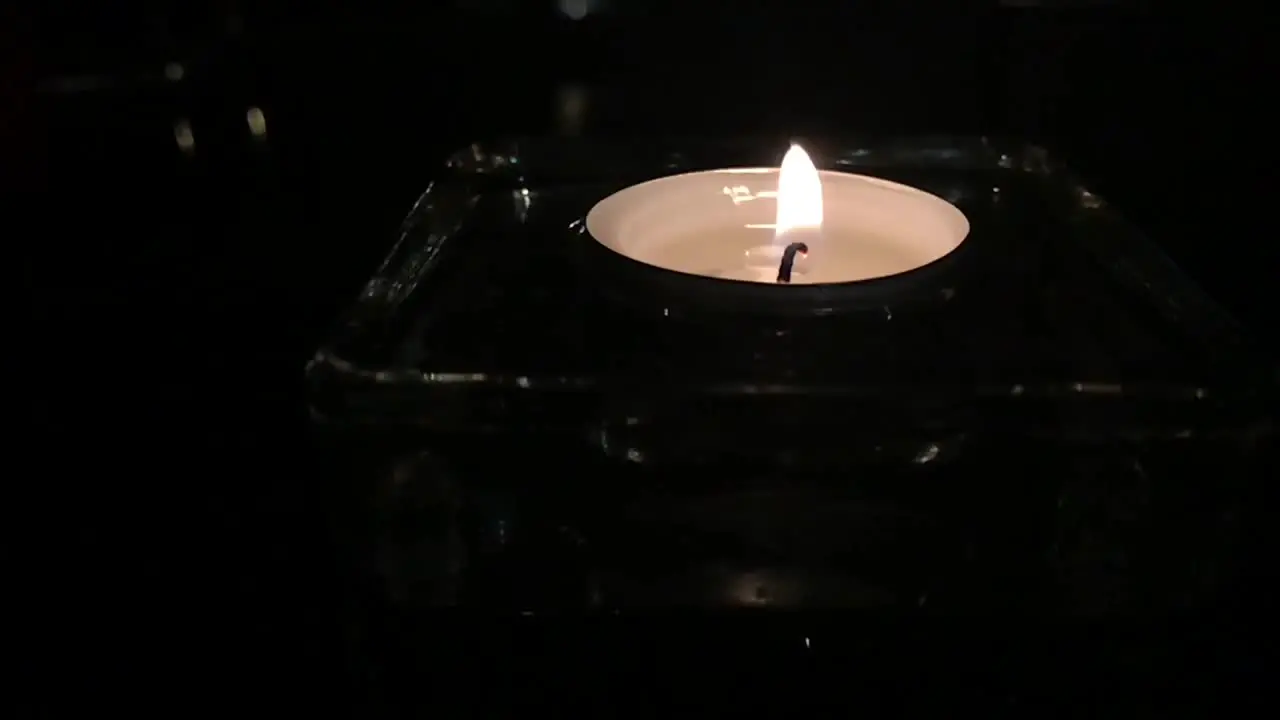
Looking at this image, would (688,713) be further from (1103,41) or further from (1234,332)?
(1103,41)

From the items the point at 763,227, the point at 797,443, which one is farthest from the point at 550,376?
the point at 763,227

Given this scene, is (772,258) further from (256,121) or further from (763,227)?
(256,121)

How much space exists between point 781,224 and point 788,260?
0.02 m

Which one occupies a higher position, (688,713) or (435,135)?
Result: (435,135)

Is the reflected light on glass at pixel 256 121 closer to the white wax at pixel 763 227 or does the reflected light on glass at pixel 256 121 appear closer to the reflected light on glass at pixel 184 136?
the reflected light on glass at pixel 184 136

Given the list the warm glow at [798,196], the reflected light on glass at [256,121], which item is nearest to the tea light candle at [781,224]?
the warm glow at [798,196]

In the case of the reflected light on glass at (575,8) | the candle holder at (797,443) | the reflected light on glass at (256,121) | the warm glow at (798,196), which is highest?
the reflected light on glass at (575,8)

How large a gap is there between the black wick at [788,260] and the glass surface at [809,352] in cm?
5

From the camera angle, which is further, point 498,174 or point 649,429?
point 498,174

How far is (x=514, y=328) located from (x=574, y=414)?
1.8 inches

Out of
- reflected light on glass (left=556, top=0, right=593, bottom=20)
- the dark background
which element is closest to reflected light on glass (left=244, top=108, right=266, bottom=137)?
the dark background

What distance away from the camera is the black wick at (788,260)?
1.16 ft

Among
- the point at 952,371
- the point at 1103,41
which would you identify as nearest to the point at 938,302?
the point at 952,371

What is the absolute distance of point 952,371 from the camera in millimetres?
282
